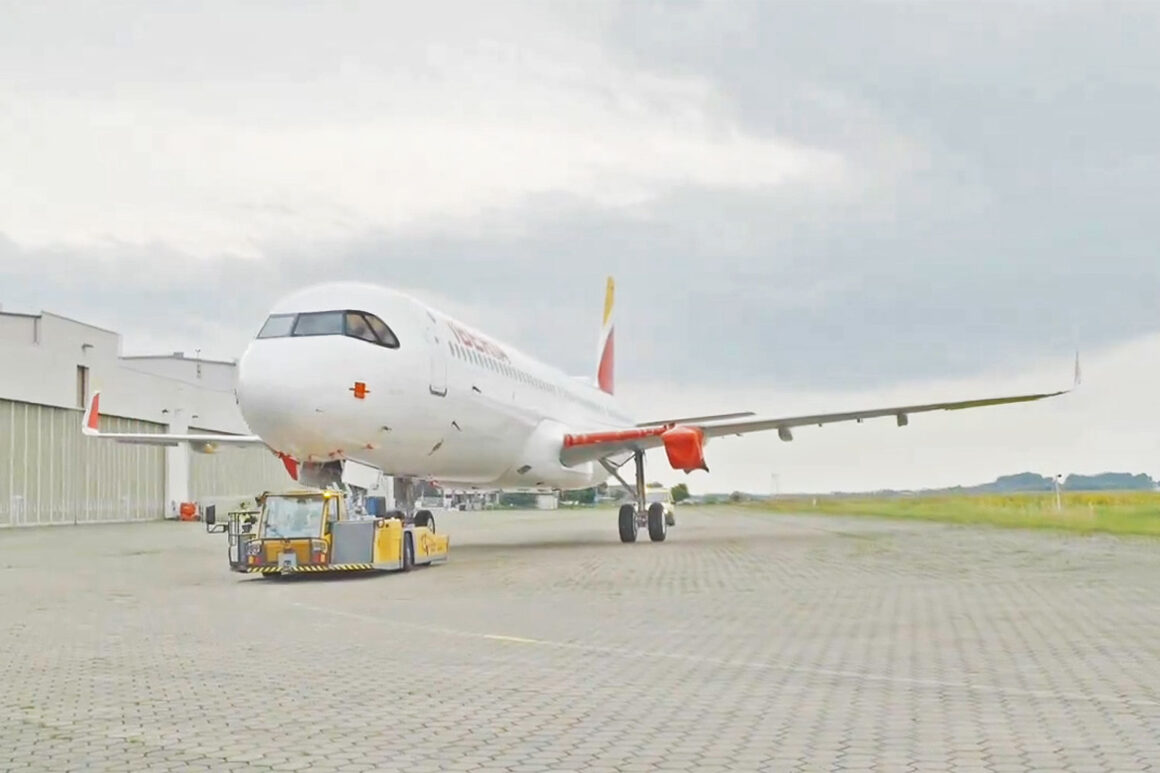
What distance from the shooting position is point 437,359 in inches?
853

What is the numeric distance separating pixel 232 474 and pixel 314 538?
172ft

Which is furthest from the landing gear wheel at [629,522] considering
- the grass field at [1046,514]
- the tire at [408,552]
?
the grass field at [1046,514]

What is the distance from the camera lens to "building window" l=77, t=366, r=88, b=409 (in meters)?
52.6

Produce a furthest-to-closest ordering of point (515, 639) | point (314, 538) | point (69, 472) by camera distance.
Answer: point (69, 472) < point (314, 538) < point (515, 639)

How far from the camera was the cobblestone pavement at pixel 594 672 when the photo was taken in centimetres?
631

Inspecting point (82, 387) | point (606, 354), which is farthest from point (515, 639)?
point (82, 387)

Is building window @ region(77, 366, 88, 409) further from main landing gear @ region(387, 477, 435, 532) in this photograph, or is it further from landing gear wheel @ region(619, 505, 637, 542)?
main landing gear @ region(387, 477, 435, 532)

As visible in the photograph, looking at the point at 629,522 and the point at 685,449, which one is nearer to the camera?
the point at 685,449

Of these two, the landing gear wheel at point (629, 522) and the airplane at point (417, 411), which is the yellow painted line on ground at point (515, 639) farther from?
the landing gear wheel at point (629, 522)

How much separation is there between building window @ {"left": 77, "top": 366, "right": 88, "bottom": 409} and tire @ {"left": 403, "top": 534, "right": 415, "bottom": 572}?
3665 cm

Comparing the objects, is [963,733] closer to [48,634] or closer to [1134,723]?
[1134,723]

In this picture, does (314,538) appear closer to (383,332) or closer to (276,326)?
(276,326)

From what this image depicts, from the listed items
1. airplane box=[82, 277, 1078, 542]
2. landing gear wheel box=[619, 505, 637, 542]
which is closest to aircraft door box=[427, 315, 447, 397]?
airplane box=[82, 277, 1078, 542]

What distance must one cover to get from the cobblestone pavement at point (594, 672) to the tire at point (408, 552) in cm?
128
